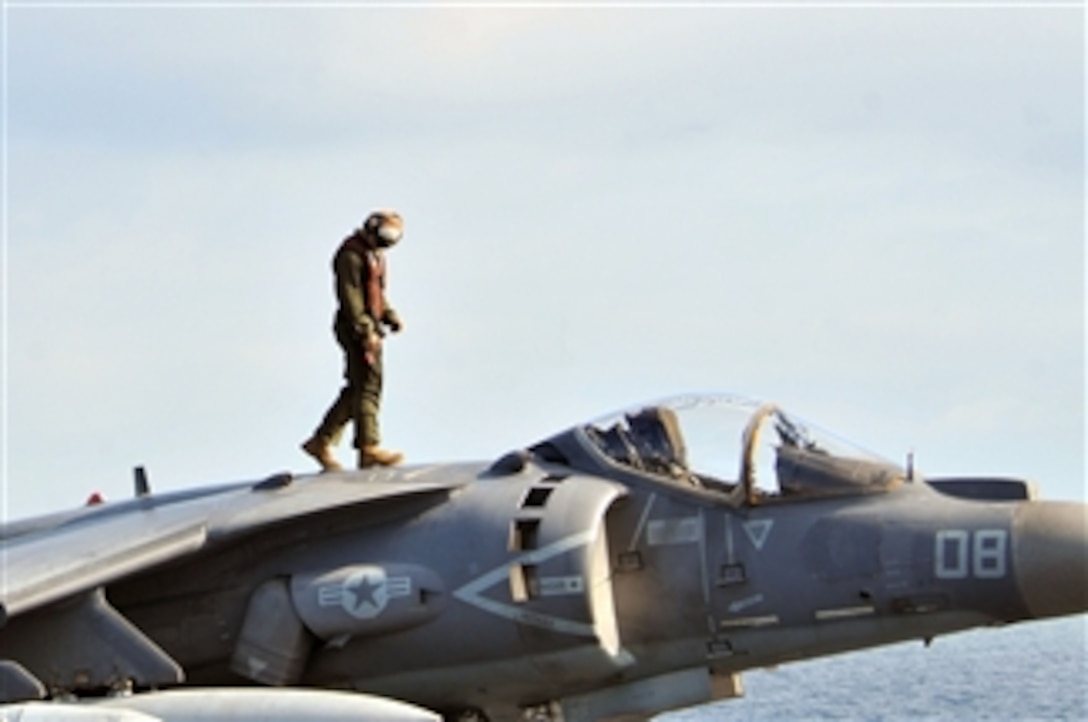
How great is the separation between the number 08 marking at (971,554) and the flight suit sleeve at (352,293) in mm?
3918

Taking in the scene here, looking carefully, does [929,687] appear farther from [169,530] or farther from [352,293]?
[169,530]

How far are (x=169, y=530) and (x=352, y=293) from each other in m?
1.95

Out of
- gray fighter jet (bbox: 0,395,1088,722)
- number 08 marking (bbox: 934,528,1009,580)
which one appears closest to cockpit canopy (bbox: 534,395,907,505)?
gray fighter jet (bbox: 0,395,1088,722)

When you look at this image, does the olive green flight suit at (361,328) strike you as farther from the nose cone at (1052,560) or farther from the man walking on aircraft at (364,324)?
the nose cone at (1052,560)

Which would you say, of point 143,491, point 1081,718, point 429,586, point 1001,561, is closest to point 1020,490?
point 1001,561

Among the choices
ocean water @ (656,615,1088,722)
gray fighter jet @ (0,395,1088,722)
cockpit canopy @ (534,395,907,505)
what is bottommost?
ocean water @ (656,615,1088,722)

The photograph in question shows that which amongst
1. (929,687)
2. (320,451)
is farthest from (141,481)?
(929,687)

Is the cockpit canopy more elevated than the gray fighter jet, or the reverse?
the cockpit canopy

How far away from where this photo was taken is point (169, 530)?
14.5 m

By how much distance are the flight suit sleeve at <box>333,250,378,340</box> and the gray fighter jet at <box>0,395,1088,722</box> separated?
3.77ft

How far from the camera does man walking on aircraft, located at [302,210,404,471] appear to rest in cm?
1550

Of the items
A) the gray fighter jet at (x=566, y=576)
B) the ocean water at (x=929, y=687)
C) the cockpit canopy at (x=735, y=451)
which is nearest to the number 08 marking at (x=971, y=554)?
the gray fighter jet at (x=566, y=576)

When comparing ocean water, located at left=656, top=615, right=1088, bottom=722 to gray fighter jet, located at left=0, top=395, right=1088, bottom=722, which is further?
ocean water, located at left=656, top=615, right=1088, bottom=722

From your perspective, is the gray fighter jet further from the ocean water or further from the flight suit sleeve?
the ocean water
